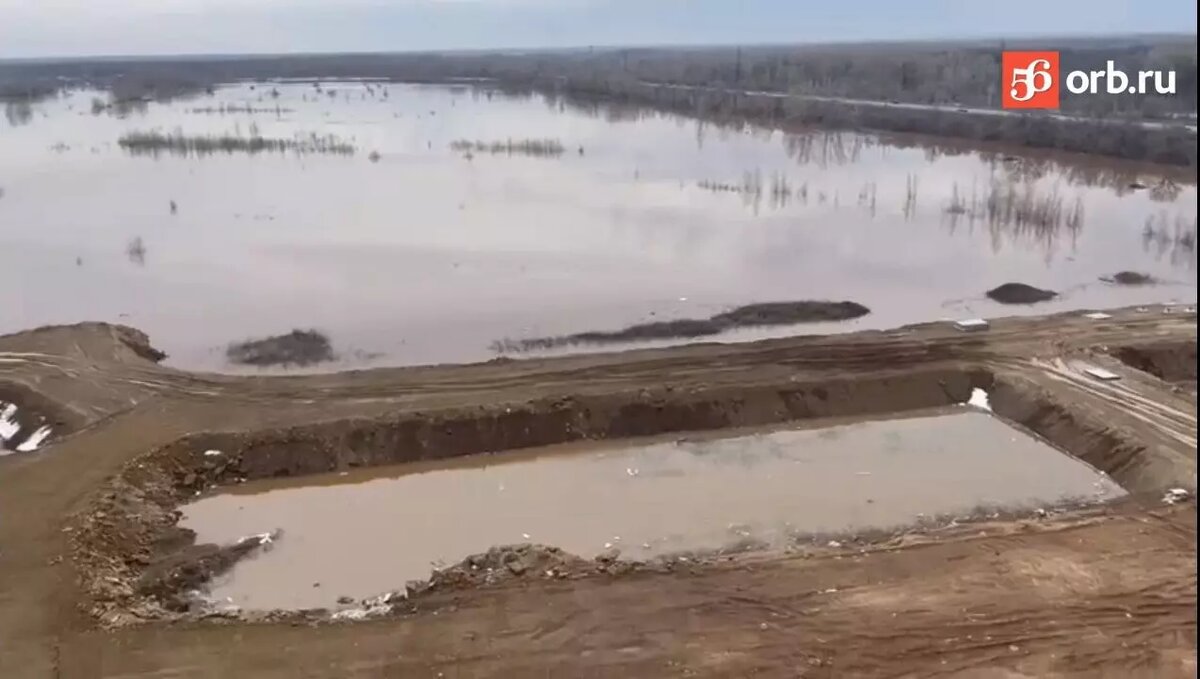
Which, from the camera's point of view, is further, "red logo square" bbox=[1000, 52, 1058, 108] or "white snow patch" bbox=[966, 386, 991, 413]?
"white snow patch" bbox=[966, 386, 991, 413]

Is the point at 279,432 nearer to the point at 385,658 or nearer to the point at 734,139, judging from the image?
the point at 385,658

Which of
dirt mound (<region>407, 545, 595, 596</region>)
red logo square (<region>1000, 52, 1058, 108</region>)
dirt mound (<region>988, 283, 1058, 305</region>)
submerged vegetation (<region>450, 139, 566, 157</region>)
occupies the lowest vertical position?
dirt mound (<region>407, 545, 595, 596</region>)

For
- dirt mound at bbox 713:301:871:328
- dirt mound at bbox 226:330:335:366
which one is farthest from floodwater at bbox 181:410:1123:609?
dirt mound at bbox 713:301:871:328

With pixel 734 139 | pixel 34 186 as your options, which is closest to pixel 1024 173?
pixel 734 139

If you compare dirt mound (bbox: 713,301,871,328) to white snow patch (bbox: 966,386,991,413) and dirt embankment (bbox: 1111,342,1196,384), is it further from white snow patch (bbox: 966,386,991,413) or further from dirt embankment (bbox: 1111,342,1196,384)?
dirt embankment (bbox: 1111,342,1196,384)

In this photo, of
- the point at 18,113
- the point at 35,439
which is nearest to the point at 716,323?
the point at 35,439

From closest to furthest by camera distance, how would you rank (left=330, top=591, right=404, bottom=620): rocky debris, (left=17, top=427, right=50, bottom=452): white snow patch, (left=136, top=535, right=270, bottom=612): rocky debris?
(left=330, top=591, right=404, bottom=620): rocky debris, (left=136, top=535, right=270, bottom=612): rocky debris, (left=17, top=427, right=50, bottom=452): white snow patch

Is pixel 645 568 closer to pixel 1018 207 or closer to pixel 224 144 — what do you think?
pixel 1018 207
